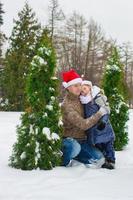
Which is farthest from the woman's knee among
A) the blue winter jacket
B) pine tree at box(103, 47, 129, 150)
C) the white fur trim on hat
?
pine tree at box(103, 47, 129, 150)

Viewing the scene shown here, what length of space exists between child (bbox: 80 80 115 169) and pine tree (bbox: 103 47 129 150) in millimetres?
2315

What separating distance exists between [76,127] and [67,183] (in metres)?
1.61

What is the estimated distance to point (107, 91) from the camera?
1063 cm

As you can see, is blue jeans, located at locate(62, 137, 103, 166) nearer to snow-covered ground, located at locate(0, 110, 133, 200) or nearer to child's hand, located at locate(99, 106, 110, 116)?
snow-covered ground, located at locate(0, 110, 133, 200)

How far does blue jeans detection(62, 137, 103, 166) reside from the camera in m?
7.81

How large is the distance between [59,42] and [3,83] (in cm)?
Answer: 1720

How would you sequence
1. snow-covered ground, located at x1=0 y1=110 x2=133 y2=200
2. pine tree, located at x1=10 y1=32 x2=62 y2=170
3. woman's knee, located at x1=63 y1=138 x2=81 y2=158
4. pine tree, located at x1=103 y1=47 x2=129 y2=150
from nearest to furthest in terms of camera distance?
1. snow-covered ground, located at x1=0 y1=110 x2=133 y2=200
2. pine tree, located at x1=10 y1=32 x2=62 y2=170
3. woman's knee, located at x1=63 y1=138 x2=81 y2=158
4. pine tree, located at x1=103 y1=47 x2=129 y2=150

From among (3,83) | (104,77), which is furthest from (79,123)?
(3,83)

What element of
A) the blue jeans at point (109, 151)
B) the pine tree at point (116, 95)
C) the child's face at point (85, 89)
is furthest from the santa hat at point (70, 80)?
the pine tree at point (116, 95)

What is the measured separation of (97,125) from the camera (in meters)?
8.02

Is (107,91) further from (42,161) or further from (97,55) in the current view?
(97,55)

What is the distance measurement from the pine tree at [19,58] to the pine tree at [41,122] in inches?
860

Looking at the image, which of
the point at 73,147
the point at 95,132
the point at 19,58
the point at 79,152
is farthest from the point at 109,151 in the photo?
the point at 19,58

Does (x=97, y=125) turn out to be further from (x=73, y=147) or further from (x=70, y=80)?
(x=70, y=80)
